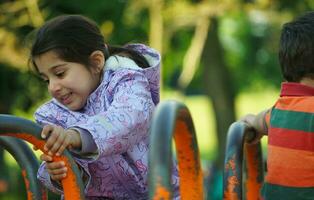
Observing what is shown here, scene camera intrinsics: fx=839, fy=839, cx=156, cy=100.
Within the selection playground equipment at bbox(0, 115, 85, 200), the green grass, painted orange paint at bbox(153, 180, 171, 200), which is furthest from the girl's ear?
the green grass

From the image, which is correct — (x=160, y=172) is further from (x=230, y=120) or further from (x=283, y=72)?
(x=230, y=120)

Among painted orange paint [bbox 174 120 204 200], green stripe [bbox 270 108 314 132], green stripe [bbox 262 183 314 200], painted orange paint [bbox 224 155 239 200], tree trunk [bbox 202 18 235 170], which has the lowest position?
green stripe [bbox 262 183 314 200]

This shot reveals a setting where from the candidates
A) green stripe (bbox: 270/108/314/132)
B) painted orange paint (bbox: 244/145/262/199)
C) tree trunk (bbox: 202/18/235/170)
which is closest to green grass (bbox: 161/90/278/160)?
tree trunk (bbox: 202/18/235/170)

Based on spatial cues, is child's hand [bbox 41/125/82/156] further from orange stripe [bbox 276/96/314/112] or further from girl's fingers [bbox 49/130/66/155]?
orange stripe [bbox 276/96/314/112]

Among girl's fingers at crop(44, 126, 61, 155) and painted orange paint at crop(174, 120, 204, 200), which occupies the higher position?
girl's fingers at crop(44, 126, 61, 155)

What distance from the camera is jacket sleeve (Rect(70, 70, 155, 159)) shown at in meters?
A: 2.35

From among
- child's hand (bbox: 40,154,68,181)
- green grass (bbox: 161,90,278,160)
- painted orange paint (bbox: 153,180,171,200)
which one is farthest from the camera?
green grass (bbox: 161,90,278,160)

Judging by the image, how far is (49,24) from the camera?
2.69 metres

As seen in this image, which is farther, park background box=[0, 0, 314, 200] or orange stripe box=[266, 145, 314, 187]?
park background box=[0, 0, 314, 200]

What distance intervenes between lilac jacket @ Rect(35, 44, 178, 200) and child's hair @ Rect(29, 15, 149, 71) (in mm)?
87

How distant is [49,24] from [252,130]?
73 centimetres

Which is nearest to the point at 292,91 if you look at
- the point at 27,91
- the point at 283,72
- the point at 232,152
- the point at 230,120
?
the point at 283,72


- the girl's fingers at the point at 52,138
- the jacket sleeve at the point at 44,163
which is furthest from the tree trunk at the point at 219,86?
the girl's fingers at the point at 52,138

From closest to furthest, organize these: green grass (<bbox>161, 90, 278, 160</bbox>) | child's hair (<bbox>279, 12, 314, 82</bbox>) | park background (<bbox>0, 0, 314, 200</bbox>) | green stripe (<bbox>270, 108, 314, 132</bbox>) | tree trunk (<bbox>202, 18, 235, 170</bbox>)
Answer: green stripe (<bbox>270, 108, 314, 132</bbox>) < child's hair (<bbox>279, 12, 314, 82</bbox>) < park background (<bbox>0, 0, 314, 200</bbox>) < tree trunk (<bbox>202, 18, 235, 170</bbox>) < green grass (<bbox>161, 90, 278, 160</bbox>)
